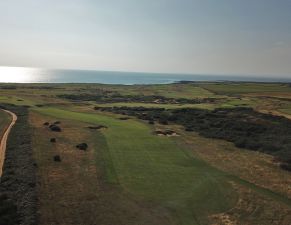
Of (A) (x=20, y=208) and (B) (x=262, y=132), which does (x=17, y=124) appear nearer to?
(A) (x=20, y=208)

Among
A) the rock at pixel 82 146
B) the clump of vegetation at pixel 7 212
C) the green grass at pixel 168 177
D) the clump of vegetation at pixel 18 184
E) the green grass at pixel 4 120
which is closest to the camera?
the clump of vegetation at pixel 7 212

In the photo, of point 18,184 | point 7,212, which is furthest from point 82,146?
point 7,212

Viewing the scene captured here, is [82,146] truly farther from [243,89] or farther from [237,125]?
[243,89]

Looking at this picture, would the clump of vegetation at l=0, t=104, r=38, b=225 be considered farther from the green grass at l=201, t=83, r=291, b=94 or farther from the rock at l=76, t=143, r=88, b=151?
the green grass at l=201, t=83, r=291, b=94

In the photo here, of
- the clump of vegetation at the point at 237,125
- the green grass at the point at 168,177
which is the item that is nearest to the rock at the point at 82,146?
the green grass at the point at 168,177

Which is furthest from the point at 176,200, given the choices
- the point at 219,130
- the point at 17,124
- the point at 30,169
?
the point at 17,124

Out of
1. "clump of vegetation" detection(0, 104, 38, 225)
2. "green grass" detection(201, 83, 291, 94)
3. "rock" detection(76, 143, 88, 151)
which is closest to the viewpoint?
"clump of vegetation" detection(0, 104, 38, 225)

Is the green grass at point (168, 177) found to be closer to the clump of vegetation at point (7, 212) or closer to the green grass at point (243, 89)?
the clump of vegetation at point (7, 212)

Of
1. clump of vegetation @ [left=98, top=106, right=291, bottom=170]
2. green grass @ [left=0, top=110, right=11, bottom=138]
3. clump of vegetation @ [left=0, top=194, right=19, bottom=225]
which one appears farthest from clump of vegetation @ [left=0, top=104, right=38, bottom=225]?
clump of vegetation @ [left=98, top=106, right=291, bottom=170]
